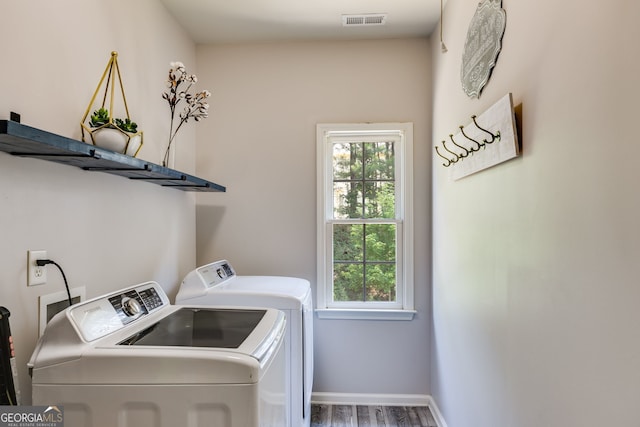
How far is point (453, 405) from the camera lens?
203cm

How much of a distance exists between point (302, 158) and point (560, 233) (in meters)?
1.82

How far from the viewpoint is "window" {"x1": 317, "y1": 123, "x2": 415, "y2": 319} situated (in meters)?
2.59

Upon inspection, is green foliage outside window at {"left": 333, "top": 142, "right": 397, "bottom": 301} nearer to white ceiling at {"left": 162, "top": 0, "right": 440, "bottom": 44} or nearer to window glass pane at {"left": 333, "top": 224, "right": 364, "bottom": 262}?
window glass pane at {"left": 333, "top": 224, "right": 364, "bottom": 262}

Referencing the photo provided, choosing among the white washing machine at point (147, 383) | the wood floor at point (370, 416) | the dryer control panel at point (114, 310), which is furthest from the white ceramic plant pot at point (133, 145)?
the wood floor at point (370, 416)

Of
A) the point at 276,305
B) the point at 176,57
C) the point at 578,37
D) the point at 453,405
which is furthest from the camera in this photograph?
the point at 176,57

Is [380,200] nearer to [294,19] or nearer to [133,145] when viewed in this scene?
[294,19]

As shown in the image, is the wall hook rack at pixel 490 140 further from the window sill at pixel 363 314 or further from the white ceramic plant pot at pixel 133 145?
the white ceramic plant pot at pixel 133 145

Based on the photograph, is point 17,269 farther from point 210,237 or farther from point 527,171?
Answer: point 527,171

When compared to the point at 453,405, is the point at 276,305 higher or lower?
higher

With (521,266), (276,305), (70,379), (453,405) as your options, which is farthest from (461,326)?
(70,379)

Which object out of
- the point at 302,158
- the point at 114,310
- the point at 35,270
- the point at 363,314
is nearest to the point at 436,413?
the point at 363,314

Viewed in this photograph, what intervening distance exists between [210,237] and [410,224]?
4.72 ft

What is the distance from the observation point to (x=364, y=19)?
2.31 meters

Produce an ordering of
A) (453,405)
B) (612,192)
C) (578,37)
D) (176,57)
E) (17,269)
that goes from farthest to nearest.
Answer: (176,57)
(453,405)
(17,269)
(578,37)
(612,192)
